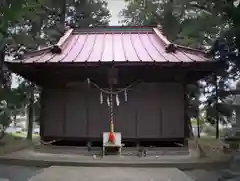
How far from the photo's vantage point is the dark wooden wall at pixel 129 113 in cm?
870

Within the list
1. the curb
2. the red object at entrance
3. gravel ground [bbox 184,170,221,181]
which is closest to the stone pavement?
the curb

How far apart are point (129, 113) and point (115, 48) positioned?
2009mm

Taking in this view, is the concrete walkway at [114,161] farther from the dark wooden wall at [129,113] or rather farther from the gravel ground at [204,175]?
the dark wooden wall at [129,113]

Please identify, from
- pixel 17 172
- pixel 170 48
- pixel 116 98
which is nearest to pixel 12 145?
pixel 17 172

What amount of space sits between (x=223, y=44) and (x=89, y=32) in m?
4.63

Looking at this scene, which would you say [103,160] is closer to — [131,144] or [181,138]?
[131,144]

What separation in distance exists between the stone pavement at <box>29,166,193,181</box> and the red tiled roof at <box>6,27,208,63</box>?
8.74 feet

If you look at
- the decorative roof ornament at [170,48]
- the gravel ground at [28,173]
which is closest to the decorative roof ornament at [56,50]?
the decorative roof ornament at [170,48]

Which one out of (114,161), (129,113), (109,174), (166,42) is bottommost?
(109,174)

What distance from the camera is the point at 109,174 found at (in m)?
6.46

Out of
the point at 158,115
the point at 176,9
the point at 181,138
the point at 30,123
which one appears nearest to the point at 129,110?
the point at 158,115

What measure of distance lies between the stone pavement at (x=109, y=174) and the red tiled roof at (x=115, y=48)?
8.74ft

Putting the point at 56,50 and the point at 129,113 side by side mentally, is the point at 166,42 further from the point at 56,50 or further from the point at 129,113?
the point at 56,50

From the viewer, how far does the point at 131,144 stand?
353 inches
